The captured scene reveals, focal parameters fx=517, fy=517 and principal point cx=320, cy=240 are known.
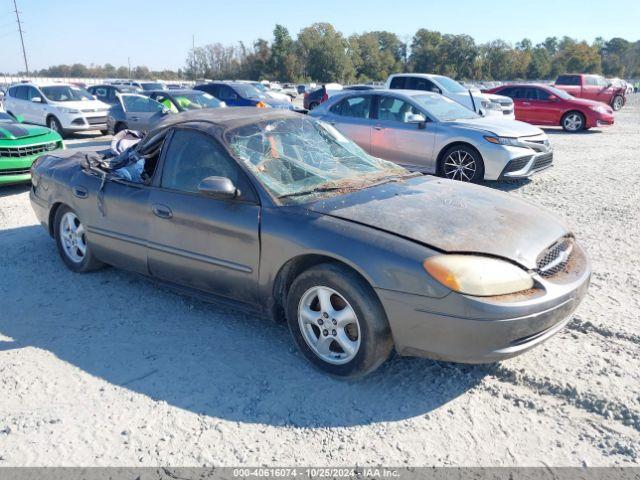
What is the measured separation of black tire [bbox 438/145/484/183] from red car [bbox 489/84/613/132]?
1055 centimetres

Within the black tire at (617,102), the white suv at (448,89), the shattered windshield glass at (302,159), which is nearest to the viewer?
the shattered windshield glass at (302,159)

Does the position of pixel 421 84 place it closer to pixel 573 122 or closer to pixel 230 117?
pixel 573 122

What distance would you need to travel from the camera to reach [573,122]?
1688 centimetres

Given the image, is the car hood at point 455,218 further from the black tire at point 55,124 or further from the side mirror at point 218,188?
the black tire at point 55,124

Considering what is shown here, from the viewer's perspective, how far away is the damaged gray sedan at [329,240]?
9.20 ft

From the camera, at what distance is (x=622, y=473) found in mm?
2410

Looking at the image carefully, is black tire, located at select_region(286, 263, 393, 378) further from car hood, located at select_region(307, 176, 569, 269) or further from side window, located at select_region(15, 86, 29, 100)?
side window, located at select_region(15, 86, 29, 100)

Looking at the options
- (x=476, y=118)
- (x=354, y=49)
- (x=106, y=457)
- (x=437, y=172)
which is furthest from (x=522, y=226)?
(x=354, y=49)

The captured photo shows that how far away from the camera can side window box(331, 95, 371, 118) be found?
908cm

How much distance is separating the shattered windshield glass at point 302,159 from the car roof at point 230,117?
3.0 inches

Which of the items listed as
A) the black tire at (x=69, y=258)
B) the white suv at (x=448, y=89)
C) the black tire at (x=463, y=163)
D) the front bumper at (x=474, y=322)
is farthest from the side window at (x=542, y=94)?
the black tire at (x=69, y=258)

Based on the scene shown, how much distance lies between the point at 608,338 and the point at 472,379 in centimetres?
117

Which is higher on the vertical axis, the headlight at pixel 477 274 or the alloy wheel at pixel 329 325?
the headlight at pixel 477 274

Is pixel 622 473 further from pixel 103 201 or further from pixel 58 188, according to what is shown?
pixel 58 188
